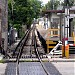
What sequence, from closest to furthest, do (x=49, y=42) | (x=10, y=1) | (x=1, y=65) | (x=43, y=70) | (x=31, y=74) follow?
(x=31, y=74) < (x=43, y=70) < (x=1, y=65) < (x=49, y=42) < (x=10, y=1)

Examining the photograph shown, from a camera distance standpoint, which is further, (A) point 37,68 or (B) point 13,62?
(B) point 13,62

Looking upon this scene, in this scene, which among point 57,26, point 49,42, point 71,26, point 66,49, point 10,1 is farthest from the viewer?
point 10,1

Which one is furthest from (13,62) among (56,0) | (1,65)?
(56,0)

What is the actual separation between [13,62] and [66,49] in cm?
394

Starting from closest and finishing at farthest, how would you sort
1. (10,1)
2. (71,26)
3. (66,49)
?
1. (66,49)
2. (71,26)
3. (10,1)

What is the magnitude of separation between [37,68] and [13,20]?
1331 inches

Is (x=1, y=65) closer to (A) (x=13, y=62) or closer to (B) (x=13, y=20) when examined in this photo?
(A) (x=13, y=62)

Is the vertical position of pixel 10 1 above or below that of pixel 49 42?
above

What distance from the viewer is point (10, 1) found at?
5022cm

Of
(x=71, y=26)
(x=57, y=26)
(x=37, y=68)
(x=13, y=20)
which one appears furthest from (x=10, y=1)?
(x=37, y=68)

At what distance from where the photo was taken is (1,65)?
1888 cm

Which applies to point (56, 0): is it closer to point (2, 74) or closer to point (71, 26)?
point (71, 26)

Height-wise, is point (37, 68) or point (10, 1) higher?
point (10, 1)

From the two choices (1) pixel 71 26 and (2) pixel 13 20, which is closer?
(1) pixel 71 26
